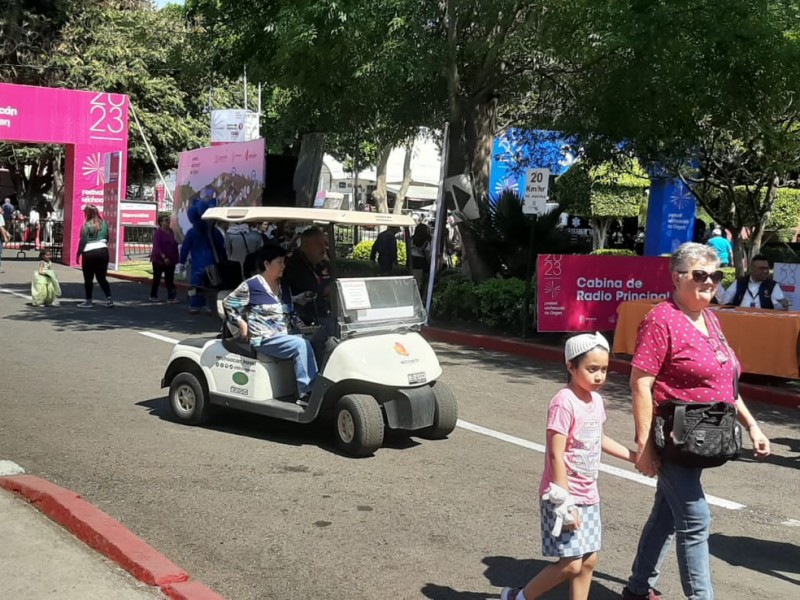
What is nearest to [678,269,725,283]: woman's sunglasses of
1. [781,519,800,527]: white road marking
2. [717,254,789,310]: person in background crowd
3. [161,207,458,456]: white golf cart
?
[781,519,800,527]: white road marking

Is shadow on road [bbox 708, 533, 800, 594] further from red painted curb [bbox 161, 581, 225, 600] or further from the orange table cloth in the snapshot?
the orange table cloth

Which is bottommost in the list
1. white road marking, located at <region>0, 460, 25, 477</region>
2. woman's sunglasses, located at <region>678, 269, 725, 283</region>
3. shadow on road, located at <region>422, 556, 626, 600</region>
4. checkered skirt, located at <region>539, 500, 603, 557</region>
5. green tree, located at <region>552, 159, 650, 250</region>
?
white road marking, located at <region>0, 460, 25, 477</region>

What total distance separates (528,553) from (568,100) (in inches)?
475

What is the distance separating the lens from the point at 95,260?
1566 centimetres

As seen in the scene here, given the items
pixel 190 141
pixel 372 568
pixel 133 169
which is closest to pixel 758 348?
pixel 372 568

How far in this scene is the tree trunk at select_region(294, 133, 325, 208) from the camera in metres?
18.9

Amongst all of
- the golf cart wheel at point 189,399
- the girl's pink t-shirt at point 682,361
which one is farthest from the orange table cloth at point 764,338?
the girl's pink t-shirt at point 682,361

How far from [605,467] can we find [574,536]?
3.36 meters

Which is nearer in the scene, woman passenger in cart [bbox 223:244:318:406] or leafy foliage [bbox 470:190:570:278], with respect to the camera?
woman passenger in cart [bbox 223:244:318:406]

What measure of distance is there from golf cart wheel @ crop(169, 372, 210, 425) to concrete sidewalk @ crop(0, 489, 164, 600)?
2.52m

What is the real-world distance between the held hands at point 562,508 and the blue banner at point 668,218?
15725 millimetres

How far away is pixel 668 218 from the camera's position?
18859 mm

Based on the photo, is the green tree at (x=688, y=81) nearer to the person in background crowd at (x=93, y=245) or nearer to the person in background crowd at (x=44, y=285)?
the person in background crowd at (x=93, y=245)

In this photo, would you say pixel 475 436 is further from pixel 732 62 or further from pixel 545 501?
pixel 732 62
